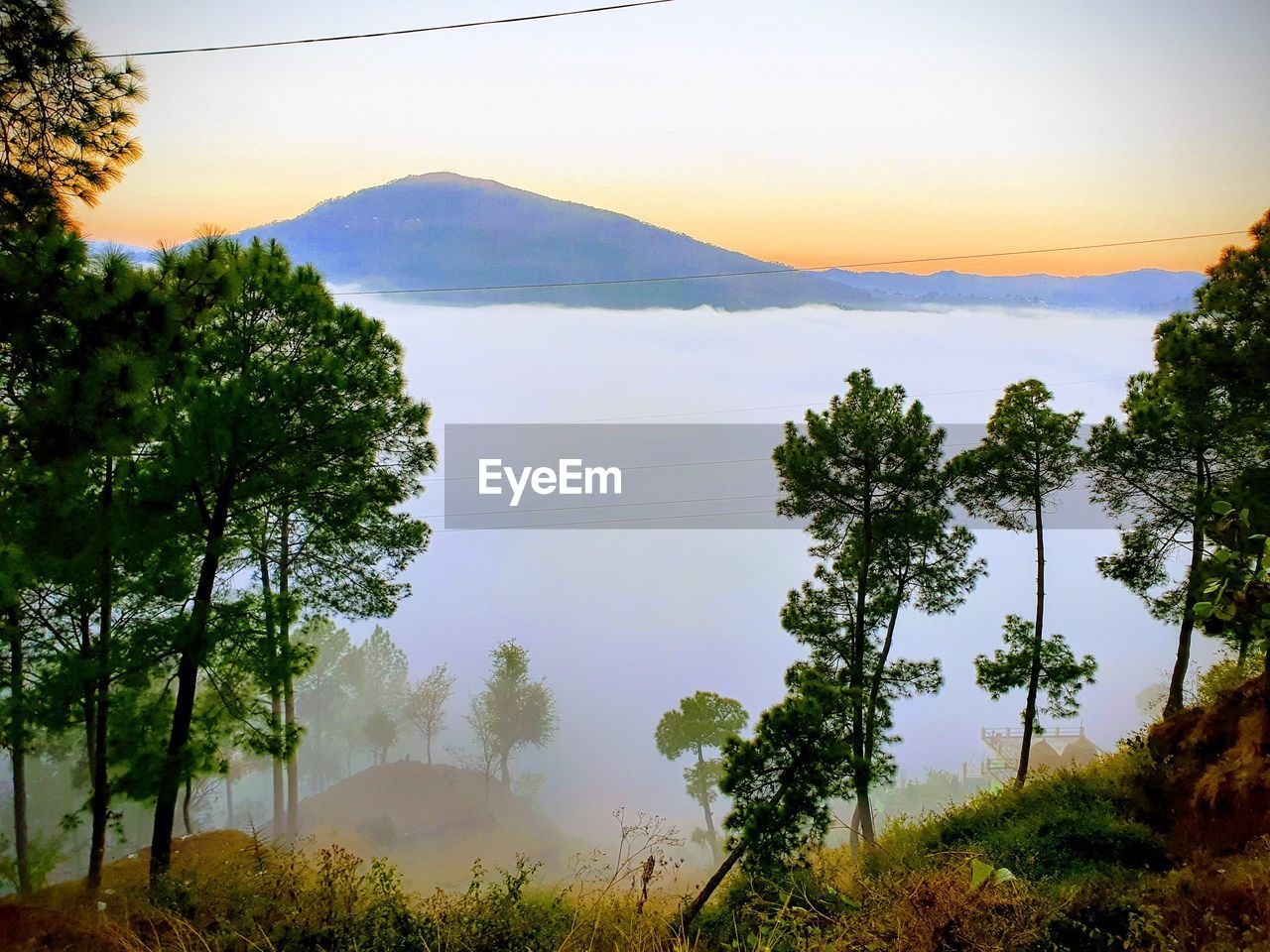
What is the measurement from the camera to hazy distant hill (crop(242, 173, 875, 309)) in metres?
181

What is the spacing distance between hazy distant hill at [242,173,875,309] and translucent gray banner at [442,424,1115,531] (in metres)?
33.6

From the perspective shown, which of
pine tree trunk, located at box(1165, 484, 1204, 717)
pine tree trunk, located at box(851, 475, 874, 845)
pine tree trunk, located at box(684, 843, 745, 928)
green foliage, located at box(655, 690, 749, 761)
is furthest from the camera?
green foliage, located at box(655, 690, 749, 761)

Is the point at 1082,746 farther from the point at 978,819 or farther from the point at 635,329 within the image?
the point at 635,329

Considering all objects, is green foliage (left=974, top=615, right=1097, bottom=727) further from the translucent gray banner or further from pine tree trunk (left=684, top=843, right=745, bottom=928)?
the translucent gray banner

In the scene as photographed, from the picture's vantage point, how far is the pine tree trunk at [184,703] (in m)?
9.91

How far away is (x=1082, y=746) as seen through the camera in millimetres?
44688

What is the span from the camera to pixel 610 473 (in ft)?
521

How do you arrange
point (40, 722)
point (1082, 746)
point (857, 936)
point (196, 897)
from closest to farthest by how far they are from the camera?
1. point (857, 936)
2. point (196, 897)
3. point (40, 722)
4. point (1082, 746)

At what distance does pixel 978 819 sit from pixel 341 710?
172 ft

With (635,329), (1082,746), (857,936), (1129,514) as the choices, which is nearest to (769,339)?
(635,329)

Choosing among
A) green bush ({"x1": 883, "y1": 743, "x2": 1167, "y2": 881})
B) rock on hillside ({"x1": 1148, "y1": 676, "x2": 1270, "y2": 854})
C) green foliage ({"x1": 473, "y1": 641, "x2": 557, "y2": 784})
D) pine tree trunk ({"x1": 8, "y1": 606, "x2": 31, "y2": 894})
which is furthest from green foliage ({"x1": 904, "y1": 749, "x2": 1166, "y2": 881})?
green foliage ({"x1": 473, "y1": 641, "x2": 557, "y2": 784})

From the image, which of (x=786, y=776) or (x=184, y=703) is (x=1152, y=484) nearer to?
(x=786, y=776)

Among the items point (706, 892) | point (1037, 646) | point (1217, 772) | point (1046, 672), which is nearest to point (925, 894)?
point (706, 892)

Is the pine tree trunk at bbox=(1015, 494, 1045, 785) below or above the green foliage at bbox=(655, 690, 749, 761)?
above
